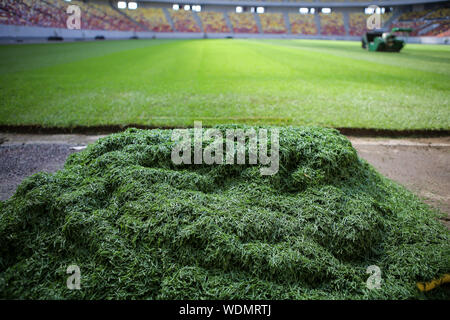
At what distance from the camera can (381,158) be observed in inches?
130

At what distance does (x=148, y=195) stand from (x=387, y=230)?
160cm

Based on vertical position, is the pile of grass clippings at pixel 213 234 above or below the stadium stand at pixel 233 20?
below

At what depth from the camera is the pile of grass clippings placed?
1.41 meters

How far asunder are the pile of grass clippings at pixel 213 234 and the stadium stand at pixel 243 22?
160 feet

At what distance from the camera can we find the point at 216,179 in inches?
82.0

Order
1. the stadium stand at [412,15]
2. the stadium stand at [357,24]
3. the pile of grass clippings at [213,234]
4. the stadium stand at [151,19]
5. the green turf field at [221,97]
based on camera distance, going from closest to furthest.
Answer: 1. the pile of grass clippings at [213,234]
2. the green turf field at [221,97]
3. the stadium stand at [412,15]
4. the stadium stand at [151,19]
5. the stadium stand at [357,24]

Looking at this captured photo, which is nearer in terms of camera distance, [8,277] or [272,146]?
[8,277]

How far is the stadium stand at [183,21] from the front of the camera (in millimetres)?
43250

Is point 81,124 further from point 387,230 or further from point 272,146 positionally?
point 387,230

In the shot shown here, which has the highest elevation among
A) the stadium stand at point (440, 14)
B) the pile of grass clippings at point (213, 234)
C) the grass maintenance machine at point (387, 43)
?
the stadium stand at point (440, 14)

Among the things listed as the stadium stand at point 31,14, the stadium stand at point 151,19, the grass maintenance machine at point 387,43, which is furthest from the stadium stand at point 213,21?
the grass maintenance machine at point 387,43

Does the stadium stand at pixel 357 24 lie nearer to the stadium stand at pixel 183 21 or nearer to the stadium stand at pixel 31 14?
the stadium stand at pixel 183 21

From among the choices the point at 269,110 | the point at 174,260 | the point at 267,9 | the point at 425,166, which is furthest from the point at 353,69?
the point at 267,9

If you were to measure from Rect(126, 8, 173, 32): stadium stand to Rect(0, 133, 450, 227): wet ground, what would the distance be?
1678 inches
